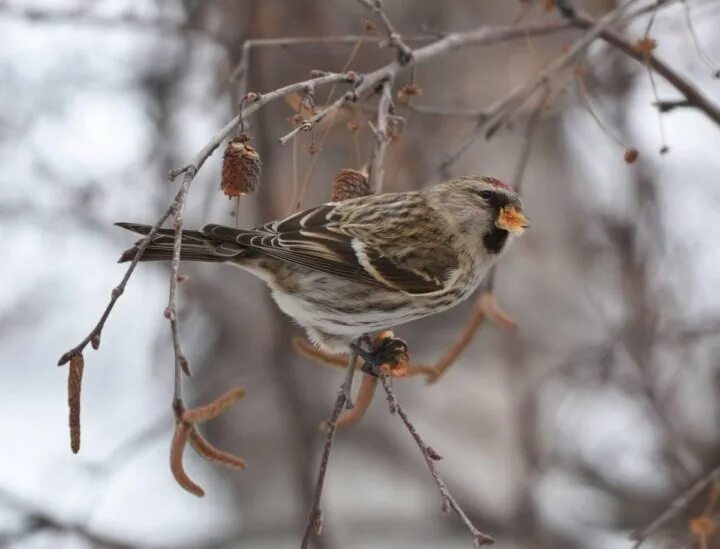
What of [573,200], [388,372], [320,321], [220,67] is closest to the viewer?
[388,372]

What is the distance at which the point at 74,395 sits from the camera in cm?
152

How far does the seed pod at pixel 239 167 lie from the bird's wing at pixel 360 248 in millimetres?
578

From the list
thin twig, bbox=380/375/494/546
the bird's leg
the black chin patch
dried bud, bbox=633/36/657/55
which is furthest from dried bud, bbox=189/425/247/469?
dried bud, bbox=633/36/657/55

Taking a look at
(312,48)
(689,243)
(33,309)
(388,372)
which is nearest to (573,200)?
(689,243)

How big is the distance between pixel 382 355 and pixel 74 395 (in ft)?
3.23

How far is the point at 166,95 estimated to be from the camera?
4.32 m

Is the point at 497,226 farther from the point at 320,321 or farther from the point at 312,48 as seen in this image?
the point at 312,48

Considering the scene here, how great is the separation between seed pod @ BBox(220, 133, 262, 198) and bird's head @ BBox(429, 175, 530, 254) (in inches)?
36.1

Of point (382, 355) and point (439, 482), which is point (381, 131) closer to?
point (382, 355)

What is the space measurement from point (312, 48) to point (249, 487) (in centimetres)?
233

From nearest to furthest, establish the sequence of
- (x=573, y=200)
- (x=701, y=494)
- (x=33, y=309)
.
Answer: (x=701, y=494)
(x=33, y=309)
(x=573, y=200)

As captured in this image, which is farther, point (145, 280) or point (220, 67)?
point (145, 280)

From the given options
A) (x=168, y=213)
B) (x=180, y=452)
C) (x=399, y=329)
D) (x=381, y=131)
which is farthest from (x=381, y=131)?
(x=399, y=329)

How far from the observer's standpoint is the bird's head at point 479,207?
8.52 feet
